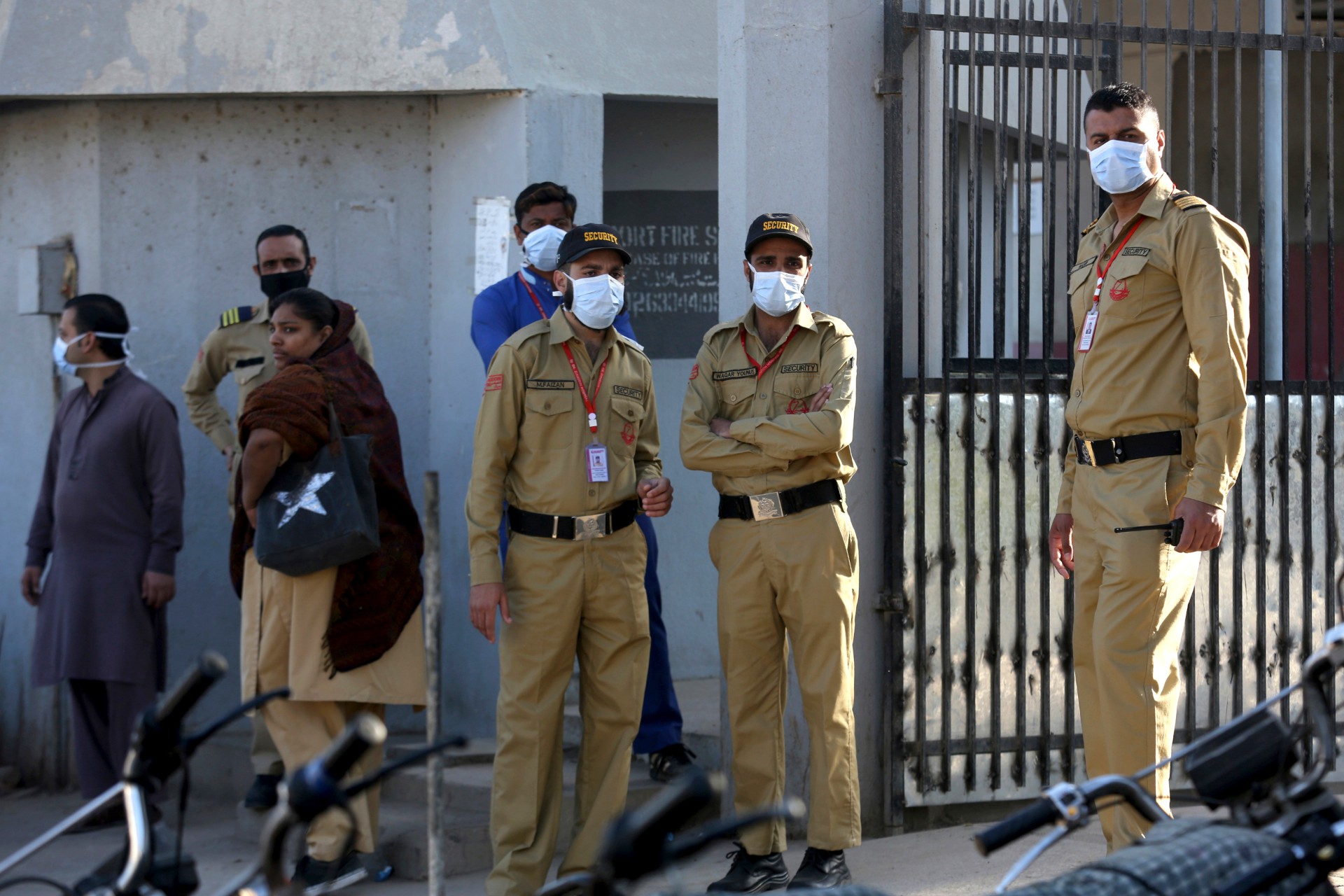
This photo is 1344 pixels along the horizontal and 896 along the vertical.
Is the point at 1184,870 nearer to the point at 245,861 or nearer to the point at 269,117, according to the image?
the point at 245,861

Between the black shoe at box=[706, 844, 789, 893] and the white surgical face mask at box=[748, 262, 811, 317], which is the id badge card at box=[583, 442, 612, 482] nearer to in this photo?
the white surgical face mask at box=[748, 262, 811, 317]

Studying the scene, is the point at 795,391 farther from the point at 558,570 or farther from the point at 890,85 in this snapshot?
the point at 890,85

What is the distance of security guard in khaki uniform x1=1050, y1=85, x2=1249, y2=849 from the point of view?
372 centimetres

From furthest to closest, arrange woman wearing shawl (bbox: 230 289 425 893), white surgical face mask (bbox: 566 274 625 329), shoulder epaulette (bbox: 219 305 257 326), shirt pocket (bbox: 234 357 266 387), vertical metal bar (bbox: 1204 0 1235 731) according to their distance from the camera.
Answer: shoulder epaulette (bbox: 219 305 257 326) → shirt pocket (bbox: 234 357 266 387) → vertical metal bar (bbox: 1204 0 1235 731) → woman wearing shawl (bbox: 230 289 425 893) → white surgical face mask (bbox: 566 274 625 329)

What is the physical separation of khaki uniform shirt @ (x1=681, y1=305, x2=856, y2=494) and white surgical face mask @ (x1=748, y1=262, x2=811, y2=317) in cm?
7

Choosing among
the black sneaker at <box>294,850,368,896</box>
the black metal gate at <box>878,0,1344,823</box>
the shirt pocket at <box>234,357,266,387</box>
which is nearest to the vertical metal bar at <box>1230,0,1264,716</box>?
the black metal gate at <box>878,0,1344,823</box>

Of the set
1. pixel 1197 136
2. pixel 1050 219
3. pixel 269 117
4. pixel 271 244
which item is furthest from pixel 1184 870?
pixel 1197 136

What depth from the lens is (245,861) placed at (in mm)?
5184

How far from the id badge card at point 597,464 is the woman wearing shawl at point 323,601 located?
0.91 metres

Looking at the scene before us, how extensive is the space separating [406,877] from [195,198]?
3266mm

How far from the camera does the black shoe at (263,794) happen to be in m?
5.32

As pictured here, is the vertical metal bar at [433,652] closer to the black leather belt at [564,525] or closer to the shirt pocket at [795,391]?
the black leather belt at [564,525]

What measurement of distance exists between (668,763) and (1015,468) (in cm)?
171

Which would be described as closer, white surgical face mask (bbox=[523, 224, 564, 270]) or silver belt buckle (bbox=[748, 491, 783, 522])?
silver belt buckle (bbox=[748, 491, 783, 522])
